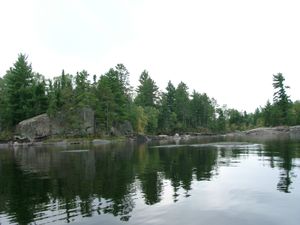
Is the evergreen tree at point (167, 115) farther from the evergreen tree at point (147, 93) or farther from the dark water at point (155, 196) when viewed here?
the dark water at point (155, 196)

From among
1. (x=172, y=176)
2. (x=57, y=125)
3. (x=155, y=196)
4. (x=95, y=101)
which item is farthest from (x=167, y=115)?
(x=155, y=196)

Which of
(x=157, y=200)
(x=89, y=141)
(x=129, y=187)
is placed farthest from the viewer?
(x=89, y=141)

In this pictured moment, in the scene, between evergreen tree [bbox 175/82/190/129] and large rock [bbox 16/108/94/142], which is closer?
large rock [bbox 16/108/94/142]

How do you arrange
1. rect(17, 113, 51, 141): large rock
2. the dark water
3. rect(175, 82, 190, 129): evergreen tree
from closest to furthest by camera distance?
1. the dark water
2. rect(17, 113, 51, 141): large rock
3. rect(175, 82, 190, 129): evergreen tree

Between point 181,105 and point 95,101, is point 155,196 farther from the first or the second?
point 181,105

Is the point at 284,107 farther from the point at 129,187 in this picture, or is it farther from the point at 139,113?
the point at 129,187

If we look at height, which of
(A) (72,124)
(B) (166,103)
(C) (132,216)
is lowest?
(C) (132,216)

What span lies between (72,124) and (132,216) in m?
83.0

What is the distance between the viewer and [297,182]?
24719 millimetres

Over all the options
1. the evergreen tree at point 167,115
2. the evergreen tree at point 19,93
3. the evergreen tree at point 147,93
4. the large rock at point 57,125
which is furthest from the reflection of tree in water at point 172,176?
the evergreen tree at point 147,93

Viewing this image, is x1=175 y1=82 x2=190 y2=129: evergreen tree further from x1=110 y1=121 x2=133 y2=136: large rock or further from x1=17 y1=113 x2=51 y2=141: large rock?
x1=17 y1=113 x2=51 y2=141: large rock

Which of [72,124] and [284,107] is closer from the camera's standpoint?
[72,124]

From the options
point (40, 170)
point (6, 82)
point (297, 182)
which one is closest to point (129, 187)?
point (297, 182)

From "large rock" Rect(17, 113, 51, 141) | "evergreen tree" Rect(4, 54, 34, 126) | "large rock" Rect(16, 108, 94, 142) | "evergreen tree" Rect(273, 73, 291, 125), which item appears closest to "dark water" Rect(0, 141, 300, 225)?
"large rock" Rect(17, 113, 51, 141)
